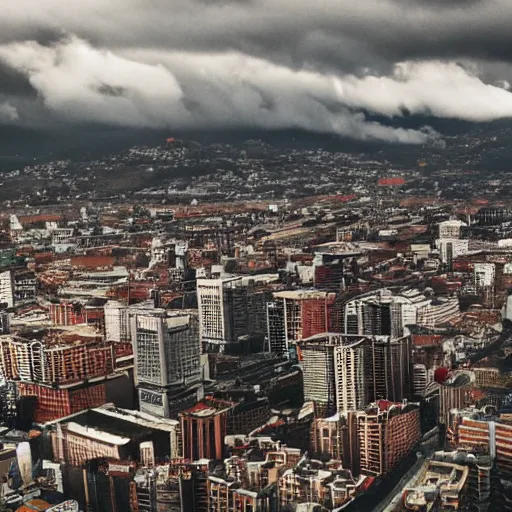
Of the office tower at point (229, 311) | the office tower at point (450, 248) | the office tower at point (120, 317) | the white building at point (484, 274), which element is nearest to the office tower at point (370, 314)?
the office tower at point (229, 311)

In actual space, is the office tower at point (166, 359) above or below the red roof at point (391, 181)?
below

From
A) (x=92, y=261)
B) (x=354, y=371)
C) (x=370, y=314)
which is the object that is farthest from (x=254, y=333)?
Answer: (x=92, y=261)

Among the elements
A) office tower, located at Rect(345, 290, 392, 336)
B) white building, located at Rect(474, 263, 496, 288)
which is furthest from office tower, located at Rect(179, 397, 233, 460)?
white building, located at Rect(474, 263, 496, 288)

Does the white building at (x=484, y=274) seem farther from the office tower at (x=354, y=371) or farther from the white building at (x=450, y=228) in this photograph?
the office tower at (x=354, y=371)

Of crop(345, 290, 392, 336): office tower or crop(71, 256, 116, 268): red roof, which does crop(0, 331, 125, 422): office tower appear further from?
crop(345, 290, 392, 336): office tower

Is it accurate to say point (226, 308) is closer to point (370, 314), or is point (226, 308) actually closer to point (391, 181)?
point (370, 314)

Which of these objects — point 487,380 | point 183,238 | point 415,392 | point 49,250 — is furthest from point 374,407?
point 49,250
